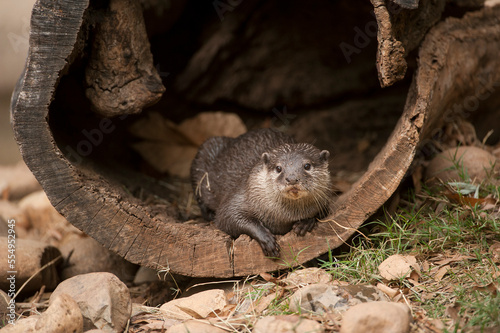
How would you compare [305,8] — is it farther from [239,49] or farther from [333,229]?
[333,229]

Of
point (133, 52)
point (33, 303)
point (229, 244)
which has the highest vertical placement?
point (133, 52)

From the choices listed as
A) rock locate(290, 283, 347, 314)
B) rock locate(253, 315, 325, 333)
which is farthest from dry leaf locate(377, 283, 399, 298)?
rock locate(253, 315, 325, 333)

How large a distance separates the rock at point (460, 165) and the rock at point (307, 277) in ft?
4.01

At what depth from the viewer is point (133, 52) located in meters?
→ 2.87

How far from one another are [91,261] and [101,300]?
1106 mm

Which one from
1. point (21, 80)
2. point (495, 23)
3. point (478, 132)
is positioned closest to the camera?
point (21, 80)

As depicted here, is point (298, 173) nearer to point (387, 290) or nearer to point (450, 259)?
point (387, 290)

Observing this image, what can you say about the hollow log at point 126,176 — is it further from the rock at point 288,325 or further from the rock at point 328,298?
the rock at point 288,325

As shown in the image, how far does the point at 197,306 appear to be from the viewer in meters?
2.61

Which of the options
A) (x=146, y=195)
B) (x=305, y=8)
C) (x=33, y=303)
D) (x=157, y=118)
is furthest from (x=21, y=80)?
(x=305, y=8)

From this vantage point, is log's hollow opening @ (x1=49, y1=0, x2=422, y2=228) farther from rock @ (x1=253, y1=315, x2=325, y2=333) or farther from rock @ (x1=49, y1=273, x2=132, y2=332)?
rock @ (x1=253, y1=315, x2=325, y2=333)

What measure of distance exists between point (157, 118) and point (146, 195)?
763mm

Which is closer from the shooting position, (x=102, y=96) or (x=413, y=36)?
(x=102, y=96)

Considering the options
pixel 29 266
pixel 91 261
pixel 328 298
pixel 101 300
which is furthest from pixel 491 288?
pixel 29 266
